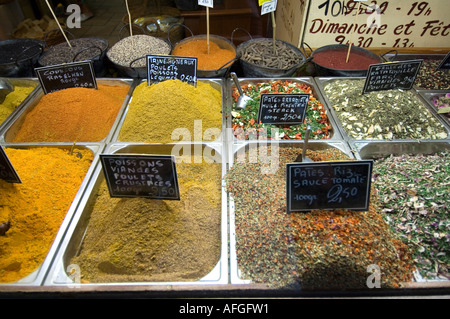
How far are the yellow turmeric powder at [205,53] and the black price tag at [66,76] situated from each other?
706 millimetres

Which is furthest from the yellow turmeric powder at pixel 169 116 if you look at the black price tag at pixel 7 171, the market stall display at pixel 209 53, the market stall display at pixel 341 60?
the market stall display at pixel 341 60

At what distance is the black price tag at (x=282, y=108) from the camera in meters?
1.70

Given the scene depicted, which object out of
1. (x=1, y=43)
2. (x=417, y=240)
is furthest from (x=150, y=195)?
(x=1, y=43)

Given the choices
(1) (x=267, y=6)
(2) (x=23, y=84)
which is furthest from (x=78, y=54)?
(1) (x=267, y=6)

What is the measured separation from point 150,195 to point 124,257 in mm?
271

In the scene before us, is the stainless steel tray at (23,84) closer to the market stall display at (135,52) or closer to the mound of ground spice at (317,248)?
the market stall display at (135,52)

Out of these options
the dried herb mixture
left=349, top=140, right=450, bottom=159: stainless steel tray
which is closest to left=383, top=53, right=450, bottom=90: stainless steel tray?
the dried herb mixture

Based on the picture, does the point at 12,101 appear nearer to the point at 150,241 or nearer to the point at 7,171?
the point at 7,171

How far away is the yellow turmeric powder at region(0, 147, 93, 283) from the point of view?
1.15 meters

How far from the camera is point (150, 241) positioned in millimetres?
1176

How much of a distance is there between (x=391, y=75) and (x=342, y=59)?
0.46m

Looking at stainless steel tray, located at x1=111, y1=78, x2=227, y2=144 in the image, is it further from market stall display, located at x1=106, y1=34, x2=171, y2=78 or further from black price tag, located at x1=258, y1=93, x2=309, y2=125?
black price tag, located at x1=258, y1=93, x2=309, y2=125

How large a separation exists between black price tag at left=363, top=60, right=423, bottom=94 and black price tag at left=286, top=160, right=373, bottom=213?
1.07m
